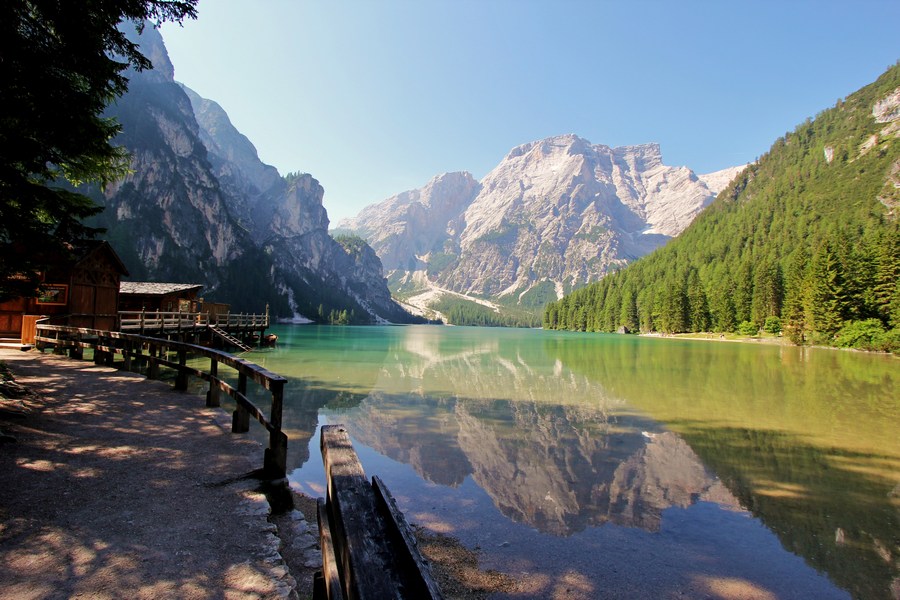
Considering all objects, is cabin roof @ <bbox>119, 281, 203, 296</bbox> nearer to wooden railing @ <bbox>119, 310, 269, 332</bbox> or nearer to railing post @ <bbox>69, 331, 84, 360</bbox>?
wooden railing @ <bbox>119, 310, 269, 332</bbox>

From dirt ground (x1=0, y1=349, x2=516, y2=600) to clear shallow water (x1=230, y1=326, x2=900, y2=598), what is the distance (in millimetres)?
1593

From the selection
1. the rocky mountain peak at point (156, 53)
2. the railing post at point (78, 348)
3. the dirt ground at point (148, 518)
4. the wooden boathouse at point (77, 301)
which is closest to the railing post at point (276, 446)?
the dirt ground at point (148, 518)

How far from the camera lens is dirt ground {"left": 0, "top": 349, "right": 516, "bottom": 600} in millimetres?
3848

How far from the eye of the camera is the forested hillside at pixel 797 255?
60.6 m

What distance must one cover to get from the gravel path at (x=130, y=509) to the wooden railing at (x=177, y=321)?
68.4ft

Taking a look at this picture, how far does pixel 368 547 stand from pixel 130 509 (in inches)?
205

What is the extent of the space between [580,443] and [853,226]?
142 m

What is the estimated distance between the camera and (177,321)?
107 feet

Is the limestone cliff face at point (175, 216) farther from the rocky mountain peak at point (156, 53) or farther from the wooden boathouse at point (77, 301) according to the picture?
the wooden boathouse at point (77, 301)

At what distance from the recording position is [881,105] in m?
166

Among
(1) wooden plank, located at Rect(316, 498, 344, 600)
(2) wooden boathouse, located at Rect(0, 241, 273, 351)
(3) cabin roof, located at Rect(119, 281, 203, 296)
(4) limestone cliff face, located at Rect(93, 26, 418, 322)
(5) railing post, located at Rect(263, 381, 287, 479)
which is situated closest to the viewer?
(1) wooden plank, located at Rect(316, 498, 344, 600)

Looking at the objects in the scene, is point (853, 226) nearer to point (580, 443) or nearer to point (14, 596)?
point (580, 443)

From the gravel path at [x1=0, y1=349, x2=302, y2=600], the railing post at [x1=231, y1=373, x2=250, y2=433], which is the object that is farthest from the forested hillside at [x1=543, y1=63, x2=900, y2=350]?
the gravel path at [x1=0, y1=349, x2=302, y2=600]

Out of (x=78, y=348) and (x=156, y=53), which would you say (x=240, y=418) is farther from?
(x=156, y=53)
